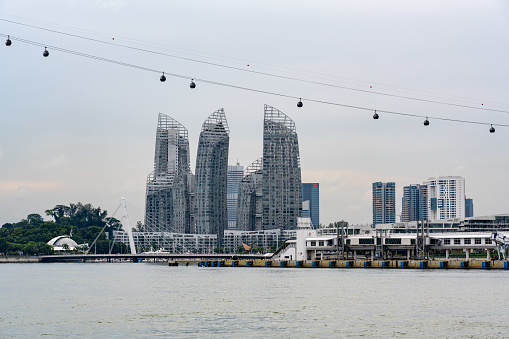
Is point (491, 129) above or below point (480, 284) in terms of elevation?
above

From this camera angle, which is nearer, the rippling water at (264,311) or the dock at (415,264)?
the rippling water at (264,311)

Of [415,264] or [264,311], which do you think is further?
[415,264]

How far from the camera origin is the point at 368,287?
102 metres

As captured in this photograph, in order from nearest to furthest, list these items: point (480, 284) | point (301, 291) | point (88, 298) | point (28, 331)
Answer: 1. point (28, 331)
2. point (88, 298)
3. point (301, 291)
4. point (480, 284)

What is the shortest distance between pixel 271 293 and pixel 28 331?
38832 millimetres

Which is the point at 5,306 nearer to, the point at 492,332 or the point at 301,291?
the point at 301,291

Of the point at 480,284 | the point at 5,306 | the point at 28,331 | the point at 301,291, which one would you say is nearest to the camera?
the point at 28,331

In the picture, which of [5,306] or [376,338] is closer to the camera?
[376,338]

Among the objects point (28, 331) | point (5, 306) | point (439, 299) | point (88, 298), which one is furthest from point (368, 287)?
point (28, 331)

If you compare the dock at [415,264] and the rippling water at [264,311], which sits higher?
the dock at [415,264]

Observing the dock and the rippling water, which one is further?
the dock

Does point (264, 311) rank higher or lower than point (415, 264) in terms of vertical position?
lower

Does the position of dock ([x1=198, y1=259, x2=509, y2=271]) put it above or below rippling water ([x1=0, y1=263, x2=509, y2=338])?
above

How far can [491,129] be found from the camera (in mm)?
69688
